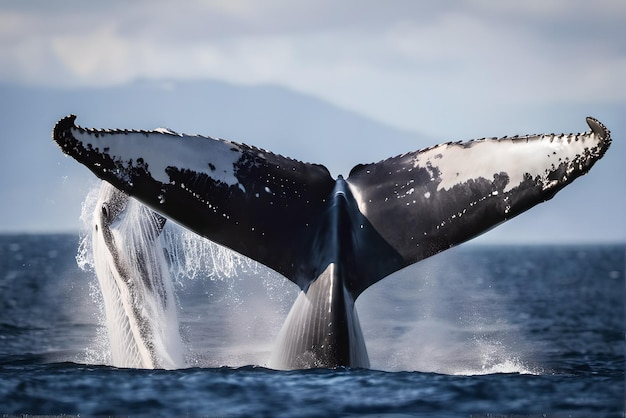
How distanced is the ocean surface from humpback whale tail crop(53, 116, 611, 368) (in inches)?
15.9

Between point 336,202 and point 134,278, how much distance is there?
269 centimetres

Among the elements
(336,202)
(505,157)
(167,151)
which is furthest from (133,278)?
(505,157)

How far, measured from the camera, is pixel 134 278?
12102 millimetres

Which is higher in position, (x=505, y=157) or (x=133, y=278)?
(x=505, y=157)

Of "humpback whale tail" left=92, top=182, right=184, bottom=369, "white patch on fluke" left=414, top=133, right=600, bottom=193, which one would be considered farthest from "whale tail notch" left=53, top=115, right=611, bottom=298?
"humpback whale tail" left=92, top=182, right=184, bottom=369

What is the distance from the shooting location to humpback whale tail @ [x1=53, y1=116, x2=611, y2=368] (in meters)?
10.2

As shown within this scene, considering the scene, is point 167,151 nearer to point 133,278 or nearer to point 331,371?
point 133,278

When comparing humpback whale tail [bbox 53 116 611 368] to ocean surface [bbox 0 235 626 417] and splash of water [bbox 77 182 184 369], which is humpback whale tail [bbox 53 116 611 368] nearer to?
ocean surface [bbox 0 235 626 417]

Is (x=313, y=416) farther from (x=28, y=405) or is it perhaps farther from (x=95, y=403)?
(x=28, y=405)

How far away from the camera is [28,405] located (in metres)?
9.92

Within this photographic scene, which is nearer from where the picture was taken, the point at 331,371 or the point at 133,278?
the point at 331,371

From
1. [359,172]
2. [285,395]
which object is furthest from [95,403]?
[359,172]

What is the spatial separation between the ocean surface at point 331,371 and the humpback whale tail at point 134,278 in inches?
16.6

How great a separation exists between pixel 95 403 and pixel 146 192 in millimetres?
1995
